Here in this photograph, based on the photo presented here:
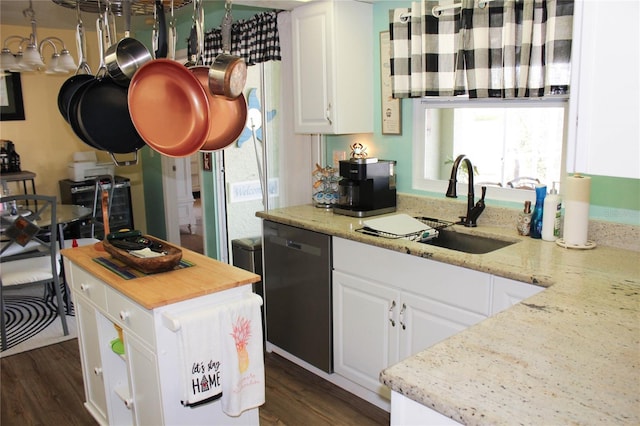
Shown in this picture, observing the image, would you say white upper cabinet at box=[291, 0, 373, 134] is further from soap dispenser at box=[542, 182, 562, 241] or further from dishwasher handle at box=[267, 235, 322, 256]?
soap dispenser at box=[542, 182, 562, 241]

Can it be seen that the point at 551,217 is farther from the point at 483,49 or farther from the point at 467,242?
the point at 483,49

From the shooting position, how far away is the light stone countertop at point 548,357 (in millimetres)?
1137

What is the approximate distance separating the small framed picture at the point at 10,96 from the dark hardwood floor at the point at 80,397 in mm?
2752

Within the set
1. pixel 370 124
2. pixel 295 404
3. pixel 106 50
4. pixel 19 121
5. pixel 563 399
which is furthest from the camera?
pixel 19 121

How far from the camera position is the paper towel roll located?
232cm

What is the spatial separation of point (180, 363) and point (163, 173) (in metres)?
3.90

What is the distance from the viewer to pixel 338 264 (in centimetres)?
288

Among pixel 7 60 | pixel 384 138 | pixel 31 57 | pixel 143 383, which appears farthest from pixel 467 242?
pixel 7 60

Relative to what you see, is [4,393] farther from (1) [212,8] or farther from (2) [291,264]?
(1) [212,8]

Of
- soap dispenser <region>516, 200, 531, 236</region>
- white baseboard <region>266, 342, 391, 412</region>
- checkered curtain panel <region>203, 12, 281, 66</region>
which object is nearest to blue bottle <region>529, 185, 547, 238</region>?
soap dispenser <region>516, 200, 531, 236</region>

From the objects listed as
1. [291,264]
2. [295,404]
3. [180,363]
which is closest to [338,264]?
[291,264]

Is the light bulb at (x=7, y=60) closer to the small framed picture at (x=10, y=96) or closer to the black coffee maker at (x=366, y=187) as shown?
the small framed picture at (x=10, y=96)

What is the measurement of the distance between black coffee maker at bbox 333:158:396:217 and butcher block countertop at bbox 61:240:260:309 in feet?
3.37

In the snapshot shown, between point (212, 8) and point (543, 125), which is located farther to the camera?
point (212, 8)
